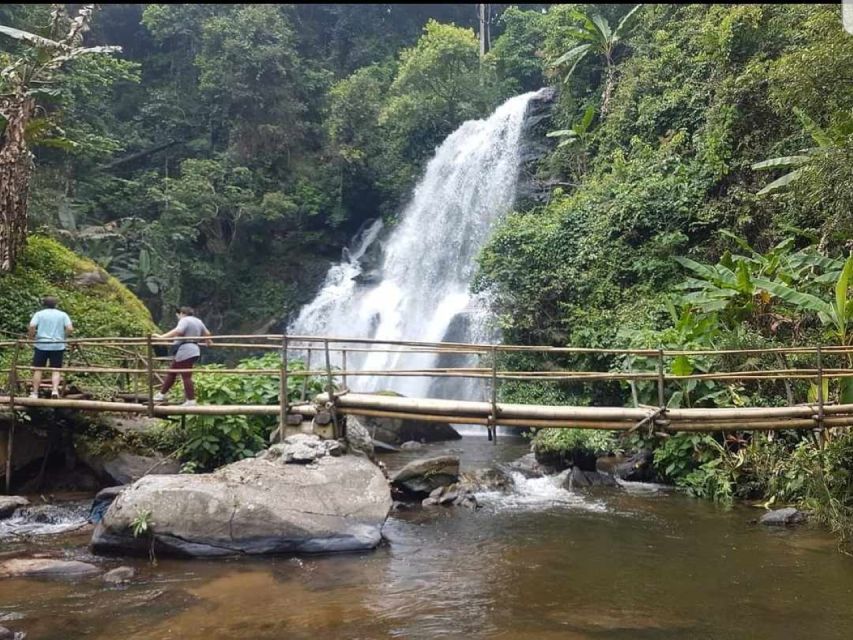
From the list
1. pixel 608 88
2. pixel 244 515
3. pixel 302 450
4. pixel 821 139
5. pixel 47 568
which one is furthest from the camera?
pixel 608 88

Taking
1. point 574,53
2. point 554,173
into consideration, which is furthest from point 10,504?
point 574,53

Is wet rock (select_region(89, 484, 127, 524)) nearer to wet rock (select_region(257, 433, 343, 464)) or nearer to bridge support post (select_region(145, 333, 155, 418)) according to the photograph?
bridge support post (select_region(145, 333, 155, 418))

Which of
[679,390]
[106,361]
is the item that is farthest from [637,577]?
[106,361]

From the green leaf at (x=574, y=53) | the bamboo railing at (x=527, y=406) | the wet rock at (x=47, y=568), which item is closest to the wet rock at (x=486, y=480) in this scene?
the bamboo railing at (x=527, y=406)

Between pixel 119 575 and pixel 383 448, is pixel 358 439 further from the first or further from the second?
pixel 383 448

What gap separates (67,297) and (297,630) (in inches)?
406

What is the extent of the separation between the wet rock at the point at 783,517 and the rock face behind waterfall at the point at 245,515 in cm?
436

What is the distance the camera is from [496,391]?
8844 mm

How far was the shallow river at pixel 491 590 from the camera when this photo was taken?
5.27 m

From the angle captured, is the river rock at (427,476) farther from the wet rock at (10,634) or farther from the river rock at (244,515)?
the wet rock at (10,634)

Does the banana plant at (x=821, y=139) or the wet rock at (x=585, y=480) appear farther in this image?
the wet rock at (x=585, y=480)

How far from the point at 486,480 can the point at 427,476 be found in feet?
3.55

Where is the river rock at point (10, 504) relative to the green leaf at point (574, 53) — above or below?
below

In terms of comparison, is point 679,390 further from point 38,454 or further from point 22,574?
point 38,454
